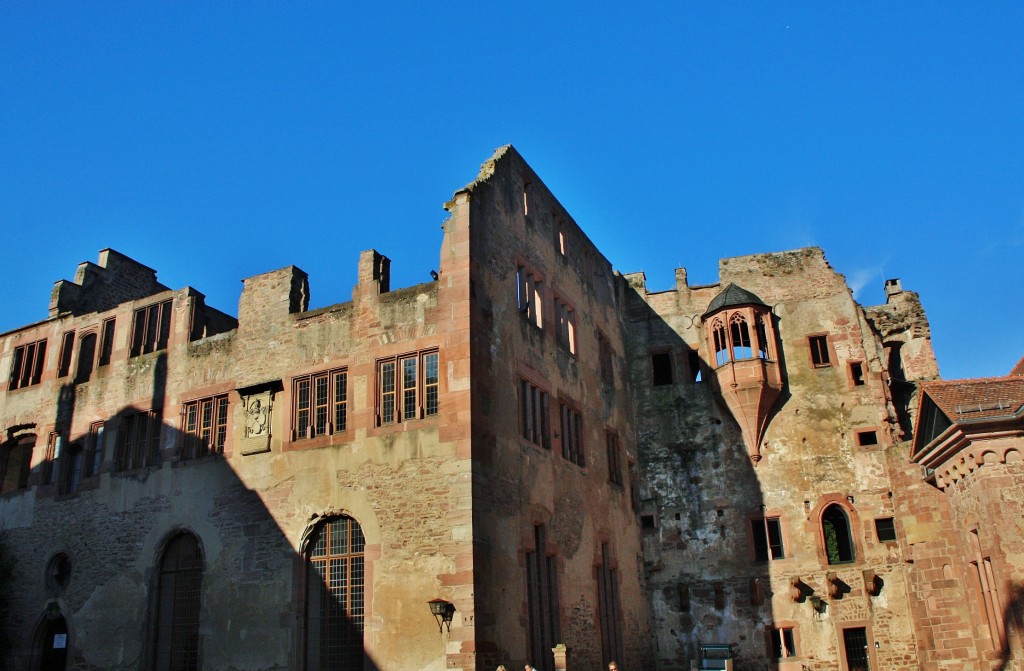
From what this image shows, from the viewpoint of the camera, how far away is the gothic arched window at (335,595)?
67.5ft

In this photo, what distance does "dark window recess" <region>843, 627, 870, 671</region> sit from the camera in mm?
27141

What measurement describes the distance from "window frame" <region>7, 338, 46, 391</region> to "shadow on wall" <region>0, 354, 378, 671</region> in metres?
1.95

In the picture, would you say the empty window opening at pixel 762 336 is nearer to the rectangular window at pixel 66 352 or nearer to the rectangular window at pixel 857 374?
the rectangular window at pixel 857 374

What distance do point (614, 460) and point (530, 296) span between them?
6.80 metres

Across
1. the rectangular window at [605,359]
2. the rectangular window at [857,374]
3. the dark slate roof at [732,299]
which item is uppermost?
the dark slate roof at [732,299]

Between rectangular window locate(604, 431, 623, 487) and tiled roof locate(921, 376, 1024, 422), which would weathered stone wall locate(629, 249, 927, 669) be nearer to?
rectangular window locate(604, 431, 623, 487)

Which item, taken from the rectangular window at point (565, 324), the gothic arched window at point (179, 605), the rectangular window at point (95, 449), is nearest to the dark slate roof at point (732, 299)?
the rectangular window at point (565, 324)

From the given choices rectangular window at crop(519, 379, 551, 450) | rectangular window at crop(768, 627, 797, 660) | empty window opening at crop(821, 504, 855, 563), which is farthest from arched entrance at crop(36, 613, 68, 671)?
empty window opening at crop(821, 504, 855, 563)

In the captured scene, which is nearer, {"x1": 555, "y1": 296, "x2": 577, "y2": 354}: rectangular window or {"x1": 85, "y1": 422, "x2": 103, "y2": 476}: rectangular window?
{"x1": 85, "y1": 422, "x2": 103, "y2": 476}: rectangular window

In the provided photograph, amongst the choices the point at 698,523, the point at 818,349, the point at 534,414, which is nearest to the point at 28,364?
the point at 534,414

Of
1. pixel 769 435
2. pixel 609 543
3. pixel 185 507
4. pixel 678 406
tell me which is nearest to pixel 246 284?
pixel 185 507

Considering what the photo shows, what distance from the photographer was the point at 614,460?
29.2 metres

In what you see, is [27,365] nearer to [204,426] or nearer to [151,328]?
[151,328]

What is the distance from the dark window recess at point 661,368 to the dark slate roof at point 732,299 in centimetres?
217
